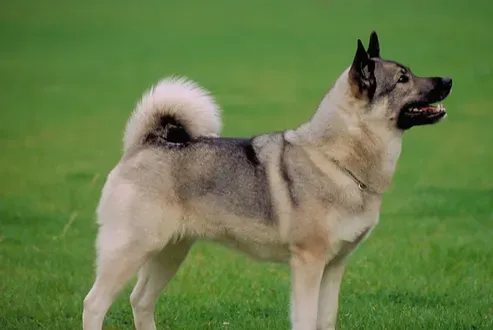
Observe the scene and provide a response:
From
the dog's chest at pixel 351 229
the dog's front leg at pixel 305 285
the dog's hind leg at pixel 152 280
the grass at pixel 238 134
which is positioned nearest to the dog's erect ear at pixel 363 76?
the dog's chest at pixel 351 229

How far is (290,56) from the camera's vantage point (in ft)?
86.2

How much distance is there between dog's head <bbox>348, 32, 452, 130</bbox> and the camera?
23.2 feet

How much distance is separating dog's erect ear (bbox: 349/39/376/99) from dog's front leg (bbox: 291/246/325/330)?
1013 mm

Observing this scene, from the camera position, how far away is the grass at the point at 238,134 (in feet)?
29.0

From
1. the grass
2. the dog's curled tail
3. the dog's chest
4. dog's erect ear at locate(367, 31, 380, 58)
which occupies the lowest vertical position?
the grass

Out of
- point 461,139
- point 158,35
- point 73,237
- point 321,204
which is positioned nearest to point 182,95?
point 321,204

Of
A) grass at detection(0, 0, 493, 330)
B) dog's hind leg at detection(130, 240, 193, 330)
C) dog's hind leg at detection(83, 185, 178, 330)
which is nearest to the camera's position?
dog's hind leg at detection(83, 185, 178, 330)

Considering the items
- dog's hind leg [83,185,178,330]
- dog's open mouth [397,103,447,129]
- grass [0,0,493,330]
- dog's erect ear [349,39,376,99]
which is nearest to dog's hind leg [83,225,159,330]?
dog's hind leg [83,185,178,330]

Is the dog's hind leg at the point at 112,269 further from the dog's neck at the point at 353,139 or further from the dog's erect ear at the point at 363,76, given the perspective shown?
the dog's erect ear at the point at 363,76

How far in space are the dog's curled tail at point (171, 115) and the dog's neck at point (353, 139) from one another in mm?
712

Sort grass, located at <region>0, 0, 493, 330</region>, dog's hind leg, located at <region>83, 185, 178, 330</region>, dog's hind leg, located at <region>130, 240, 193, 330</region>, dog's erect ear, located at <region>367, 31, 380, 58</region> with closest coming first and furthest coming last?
dog's hind leg, located at <region>83, 185, 178, 330</region>
dog's erect ear, located at <region>367, 31, 380, 58</region>
dog's hind leg, located at <region>130, 240, 193, 330</region>
grass, located at <region>0, 0, 493, 330</region>

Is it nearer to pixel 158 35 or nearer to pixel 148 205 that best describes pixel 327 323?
pixel 148 205

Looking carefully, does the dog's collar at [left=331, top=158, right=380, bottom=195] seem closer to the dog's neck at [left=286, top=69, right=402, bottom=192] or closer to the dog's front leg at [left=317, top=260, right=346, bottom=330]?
the dog's neck at [left=286, top=69, right=402, bottom=192]

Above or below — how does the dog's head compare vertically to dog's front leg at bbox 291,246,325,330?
above
